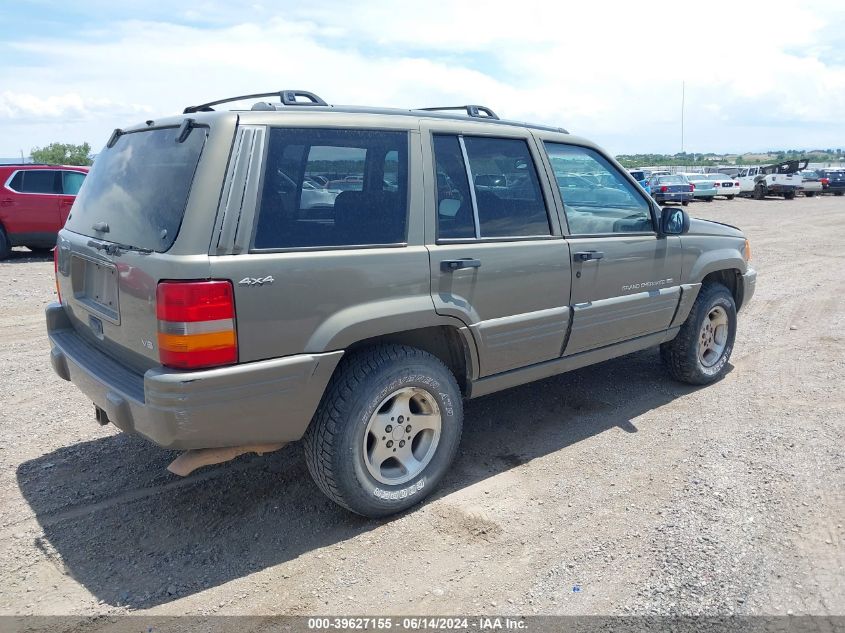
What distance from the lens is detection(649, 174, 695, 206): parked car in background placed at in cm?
2580

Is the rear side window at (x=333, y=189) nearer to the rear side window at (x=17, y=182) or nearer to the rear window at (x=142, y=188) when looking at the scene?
the rear window at (x=142, y=188)

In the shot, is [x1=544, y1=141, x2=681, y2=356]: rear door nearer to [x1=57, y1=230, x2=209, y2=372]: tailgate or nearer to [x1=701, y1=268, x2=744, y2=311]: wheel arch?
[x1=701, y1=268, x2=744, y2=311]: wheel arch

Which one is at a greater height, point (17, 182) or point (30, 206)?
point (17, 182)

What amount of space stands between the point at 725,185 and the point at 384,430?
30433 millimetres

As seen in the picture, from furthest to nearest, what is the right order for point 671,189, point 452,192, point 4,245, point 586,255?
point 671,189 → point 4,245 → point 586,255 → point 452,192

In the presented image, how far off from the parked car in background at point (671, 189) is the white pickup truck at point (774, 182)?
664 centimetres

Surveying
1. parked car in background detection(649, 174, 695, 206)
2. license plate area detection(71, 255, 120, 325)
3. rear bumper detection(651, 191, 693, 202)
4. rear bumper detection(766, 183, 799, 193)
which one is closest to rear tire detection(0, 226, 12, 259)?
license plate area detection(71, 255, 120, 325)

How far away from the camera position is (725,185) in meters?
29.9

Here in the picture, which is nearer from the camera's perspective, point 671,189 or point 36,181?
point 36,181

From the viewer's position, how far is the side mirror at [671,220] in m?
4.65

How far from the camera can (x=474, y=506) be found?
11.9 feet

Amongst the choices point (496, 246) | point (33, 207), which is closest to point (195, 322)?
point (496, 246)

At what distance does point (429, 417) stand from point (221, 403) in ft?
3.87

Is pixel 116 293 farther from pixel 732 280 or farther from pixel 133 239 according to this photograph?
pixel 732 280
